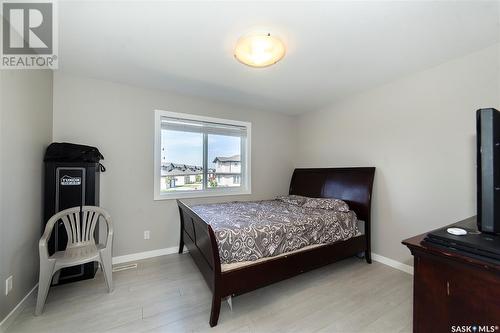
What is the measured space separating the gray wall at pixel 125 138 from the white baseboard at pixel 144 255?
2.1 inches

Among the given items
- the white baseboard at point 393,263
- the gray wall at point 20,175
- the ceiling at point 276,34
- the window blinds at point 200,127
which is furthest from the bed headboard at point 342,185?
the gray wall at point 20,175

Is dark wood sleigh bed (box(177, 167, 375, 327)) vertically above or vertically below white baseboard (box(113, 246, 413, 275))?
above

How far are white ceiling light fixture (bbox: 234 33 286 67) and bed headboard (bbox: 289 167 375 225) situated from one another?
215 centimetres

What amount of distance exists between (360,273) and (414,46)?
258 centimetres

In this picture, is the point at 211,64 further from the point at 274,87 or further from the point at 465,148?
the point at 465,148

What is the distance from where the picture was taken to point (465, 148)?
216 centimetres

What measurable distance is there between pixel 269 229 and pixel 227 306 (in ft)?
2.67

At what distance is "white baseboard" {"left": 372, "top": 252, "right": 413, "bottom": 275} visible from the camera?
2551 mm

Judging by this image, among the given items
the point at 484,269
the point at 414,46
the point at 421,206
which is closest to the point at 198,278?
the point at 484,269

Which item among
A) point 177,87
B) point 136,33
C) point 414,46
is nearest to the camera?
point 136,33

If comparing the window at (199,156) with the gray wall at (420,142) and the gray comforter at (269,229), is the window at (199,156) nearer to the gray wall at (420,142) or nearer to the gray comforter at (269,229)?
the gray comforter at (269,229)

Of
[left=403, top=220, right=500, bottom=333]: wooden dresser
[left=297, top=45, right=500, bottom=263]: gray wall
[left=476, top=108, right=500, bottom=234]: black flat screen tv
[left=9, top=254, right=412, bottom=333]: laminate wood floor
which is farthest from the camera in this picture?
[left=297, top=45, right=500, bottom=263]: gray wall

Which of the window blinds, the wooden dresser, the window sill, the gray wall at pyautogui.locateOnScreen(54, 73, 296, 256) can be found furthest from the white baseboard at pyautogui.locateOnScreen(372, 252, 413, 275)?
the gray wall at pyautogui.locateOnScreen(54, 73, 296, 256)

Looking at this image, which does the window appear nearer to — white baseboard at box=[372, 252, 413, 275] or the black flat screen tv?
white baseboard at box=[372, 252, 413, 275]
